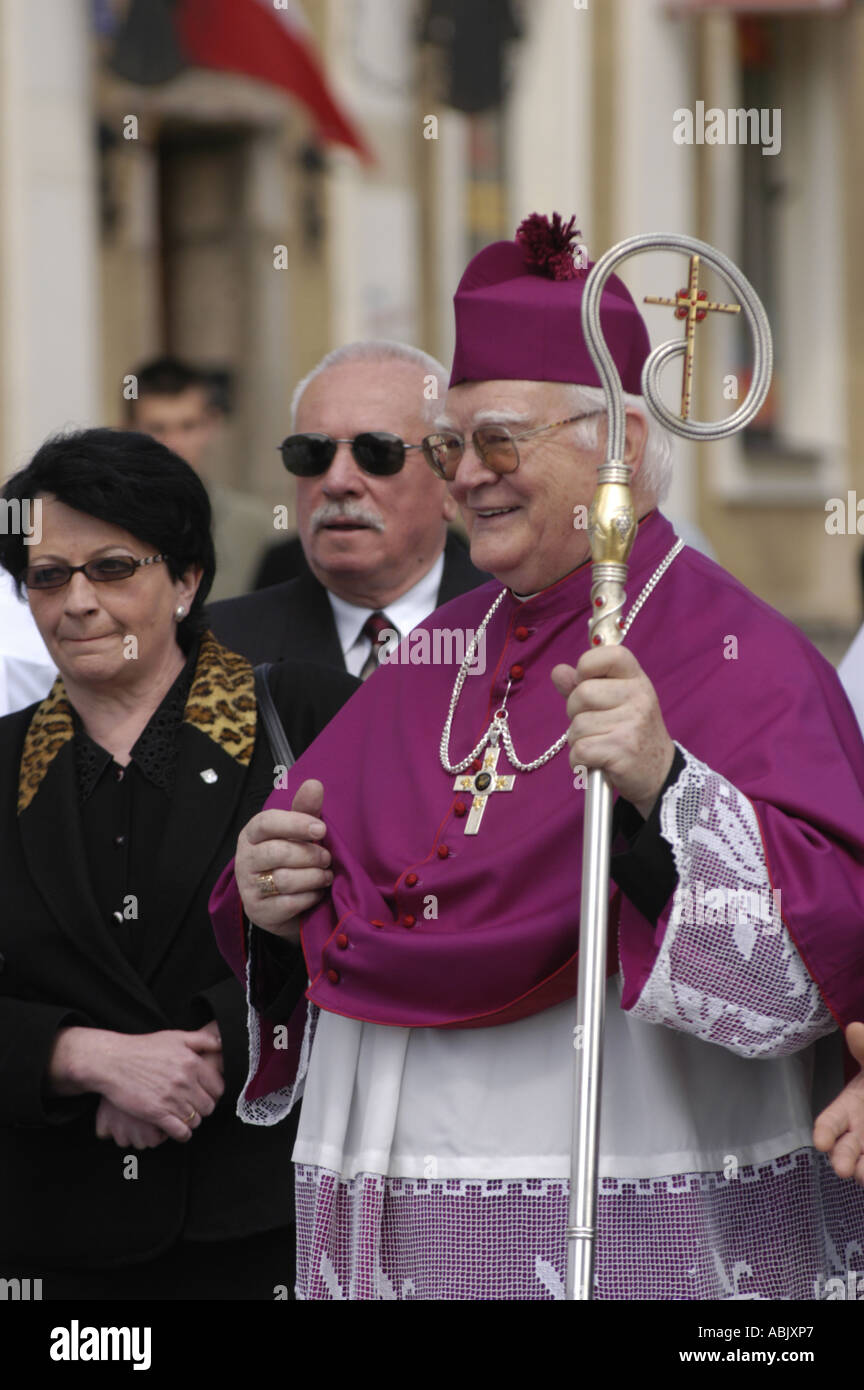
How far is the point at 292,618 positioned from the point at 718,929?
7.73ft

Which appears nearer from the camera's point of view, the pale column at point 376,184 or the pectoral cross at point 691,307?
the pectoral cross at point 691,307

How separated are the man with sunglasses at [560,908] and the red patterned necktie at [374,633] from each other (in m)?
1.53

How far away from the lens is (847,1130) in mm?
3162

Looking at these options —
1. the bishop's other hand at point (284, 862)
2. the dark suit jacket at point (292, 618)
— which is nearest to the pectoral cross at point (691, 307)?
the bishop's other hand at point (284, 862)

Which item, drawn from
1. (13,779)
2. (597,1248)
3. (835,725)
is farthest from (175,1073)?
(835,725)

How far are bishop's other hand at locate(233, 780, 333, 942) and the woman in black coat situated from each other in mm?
525

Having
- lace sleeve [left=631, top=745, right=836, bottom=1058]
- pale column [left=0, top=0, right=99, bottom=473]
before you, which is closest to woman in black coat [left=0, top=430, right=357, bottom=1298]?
lace sleeve [left=631, top=745, right=836, bottom=1058]

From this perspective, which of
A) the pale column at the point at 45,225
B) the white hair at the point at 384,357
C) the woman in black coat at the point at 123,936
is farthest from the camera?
the pale column at the point at 45,225

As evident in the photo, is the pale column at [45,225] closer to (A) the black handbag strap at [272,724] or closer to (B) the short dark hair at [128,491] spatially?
(B) the short dark hair at [128,491]

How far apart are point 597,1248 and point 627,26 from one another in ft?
42.6

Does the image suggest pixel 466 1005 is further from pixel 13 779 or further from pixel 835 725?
pixel 13 779

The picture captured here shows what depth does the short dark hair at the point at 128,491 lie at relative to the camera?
4.19 meters

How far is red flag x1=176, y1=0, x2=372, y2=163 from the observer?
12188 mm

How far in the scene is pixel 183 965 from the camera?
407 centimetres
